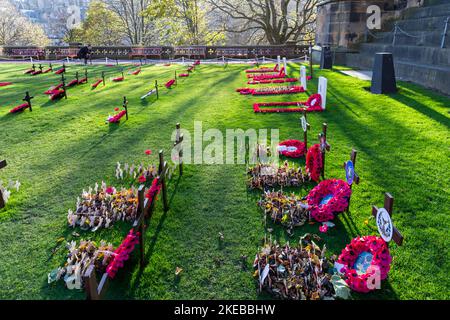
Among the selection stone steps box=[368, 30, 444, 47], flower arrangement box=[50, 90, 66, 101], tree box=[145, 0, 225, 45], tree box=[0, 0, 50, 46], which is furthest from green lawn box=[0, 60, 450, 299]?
tree box=[0, 0, 50, 46]

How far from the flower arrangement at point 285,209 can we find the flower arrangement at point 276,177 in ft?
2.00

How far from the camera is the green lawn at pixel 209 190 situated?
4.09 m

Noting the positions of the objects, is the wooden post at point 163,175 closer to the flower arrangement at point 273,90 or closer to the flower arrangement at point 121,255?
the flower arrangement at point 121,255

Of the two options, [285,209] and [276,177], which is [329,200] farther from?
[276,177]

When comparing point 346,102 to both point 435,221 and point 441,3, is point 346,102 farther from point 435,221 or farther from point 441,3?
point 441,3

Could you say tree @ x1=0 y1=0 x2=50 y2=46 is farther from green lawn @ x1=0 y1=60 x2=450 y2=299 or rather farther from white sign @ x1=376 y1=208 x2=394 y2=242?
white sign @ x1=376 y1=208 x2=394 y2=242

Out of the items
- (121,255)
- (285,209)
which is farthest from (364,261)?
(121,255)

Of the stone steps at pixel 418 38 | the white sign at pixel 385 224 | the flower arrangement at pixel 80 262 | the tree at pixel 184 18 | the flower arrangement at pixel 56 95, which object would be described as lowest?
the flower arrangement at pixel 80 262

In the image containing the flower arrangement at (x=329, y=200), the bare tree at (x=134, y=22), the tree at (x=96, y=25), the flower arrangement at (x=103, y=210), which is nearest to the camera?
the flower arrangement at (x=329, y=200)

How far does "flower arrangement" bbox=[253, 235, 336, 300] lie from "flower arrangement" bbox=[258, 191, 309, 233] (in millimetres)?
721

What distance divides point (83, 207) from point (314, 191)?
3.75 metres

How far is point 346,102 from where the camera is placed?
39.6ft

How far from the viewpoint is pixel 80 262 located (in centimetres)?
412

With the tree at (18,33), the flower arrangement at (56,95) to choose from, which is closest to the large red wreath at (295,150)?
the flower arrangement at (56,95)
